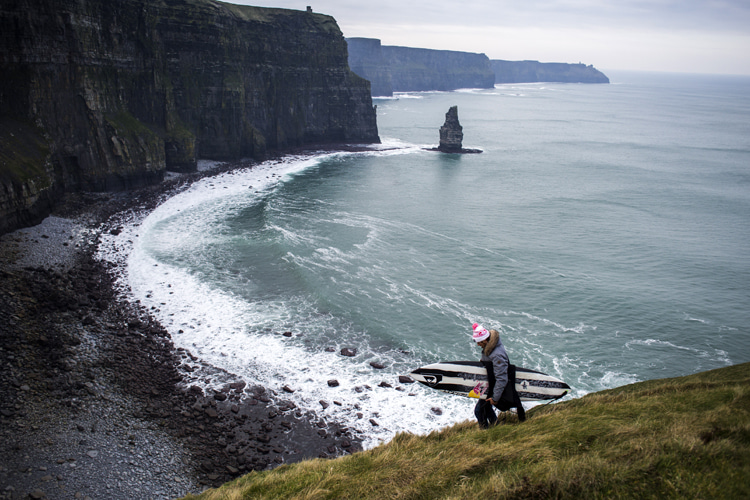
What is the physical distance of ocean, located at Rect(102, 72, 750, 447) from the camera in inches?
1006

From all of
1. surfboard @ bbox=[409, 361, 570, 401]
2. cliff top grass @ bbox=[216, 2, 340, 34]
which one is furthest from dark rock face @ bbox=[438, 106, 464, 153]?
surfboard @ bbox=[409, 361, 570, 401]

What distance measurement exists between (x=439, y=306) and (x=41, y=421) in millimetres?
21943

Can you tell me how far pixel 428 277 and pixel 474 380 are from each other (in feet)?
71.4

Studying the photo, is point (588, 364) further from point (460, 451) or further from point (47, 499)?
point (47, 499)

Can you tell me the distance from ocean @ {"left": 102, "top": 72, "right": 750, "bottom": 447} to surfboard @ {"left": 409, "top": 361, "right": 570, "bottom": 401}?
658cm

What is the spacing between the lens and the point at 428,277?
36.7 m

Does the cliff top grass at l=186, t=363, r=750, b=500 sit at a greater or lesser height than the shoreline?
greater

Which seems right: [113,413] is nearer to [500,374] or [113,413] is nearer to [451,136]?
[500,374]

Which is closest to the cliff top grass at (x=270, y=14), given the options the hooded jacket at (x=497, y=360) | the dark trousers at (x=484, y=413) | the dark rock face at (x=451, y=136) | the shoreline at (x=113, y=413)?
the dark rock face at (x=451, y=136)

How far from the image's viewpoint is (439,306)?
32000 millimetres

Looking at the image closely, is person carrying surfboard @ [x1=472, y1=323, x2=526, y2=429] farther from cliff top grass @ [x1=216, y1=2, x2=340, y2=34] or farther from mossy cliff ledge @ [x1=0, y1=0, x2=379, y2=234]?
cliff top grass @ [x1=216, y1=2, x2=340, y2=34]

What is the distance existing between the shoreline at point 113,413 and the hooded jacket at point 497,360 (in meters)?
10.3

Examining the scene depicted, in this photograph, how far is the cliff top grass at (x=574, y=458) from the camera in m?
9.03

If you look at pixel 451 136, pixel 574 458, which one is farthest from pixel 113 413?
pixel 451 136
